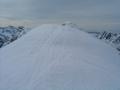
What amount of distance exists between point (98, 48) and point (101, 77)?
1.47 m

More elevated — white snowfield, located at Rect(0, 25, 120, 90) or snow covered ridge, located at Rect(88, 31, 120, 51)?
white snowfield, located at Rect(0, 25, 120, 90)

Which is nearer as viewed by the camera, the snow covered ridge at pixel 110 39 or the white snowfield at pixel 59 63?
the white snowfield at pixel 59 63

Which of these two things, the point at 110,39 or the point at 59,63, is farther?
the point at 110,39

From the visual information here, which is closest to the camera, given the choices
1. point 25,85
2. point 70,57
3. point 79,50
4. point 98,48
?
point 25,85

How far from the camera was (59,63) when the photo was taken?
16.7ft

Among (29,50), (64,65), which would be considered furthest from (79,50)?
(29,50)

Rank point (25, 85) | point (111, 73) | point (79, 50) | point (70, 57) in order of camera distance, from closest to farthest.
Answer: point (25, 85) < point (111, 73) < point (70, 57) < point (79, 50)

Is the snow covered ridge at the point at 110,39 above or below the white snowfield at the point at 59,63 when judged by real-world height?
below

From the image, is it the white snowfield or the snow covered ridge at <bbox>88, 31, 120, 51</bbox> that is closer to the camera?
→ the white snowfield

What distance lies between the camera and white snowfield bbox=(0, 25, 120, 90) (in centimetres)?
455

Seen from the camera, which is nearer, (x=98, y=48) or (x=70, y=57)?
(x=70, y=57)

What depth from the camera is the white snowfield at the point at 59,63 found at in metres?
4.55

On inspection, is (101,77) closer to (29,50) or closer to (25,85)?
(25,85)

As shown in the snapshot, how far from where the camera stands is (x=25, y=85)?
4.50 m
